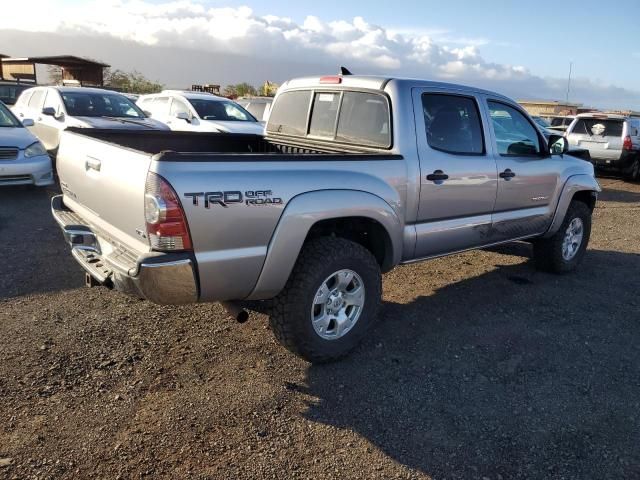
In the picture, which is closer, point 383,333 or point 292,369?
point 292,369

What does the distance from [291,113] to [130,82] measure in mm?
41696

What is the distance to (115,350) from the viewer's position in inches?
150

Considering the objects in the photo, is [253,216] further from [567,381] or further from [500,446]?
[567,381]

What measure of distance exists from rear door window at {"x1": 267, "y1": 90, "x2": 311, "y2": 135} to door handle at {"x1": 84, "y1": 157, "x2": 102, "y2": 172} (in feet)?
6.50

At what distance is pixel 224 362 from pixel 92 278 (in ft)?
3.48

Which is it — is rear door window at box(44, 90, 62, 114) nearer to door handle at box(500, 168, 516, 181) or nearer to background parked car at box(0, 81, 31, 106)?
background parked car at box(0, 81, 31, 106)

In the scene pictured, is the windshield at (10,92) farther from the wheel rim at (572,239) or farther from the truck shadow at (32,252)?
the wheel rim at (572,239)

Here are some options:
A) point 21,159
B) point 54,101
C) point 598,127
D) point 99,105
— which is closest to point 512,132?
point 21,159

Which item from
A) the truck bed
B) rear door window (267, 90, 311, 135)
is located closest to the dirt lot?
the truck bed

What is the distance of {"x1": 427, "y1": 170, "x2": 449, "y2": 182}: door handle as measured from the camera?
419 centimetres

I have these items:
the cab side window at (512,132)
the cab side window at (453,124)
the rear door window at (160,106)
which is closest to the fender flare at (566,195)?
the cab side window at (512,132)

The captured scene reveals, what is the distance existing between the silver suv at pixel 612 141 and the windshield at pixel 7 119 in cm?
1272

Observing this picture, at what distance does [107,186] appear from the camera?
3.34m

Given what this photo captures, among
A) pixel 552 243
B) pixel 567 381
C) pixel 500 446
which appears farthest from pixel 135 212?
pixel 552 243
